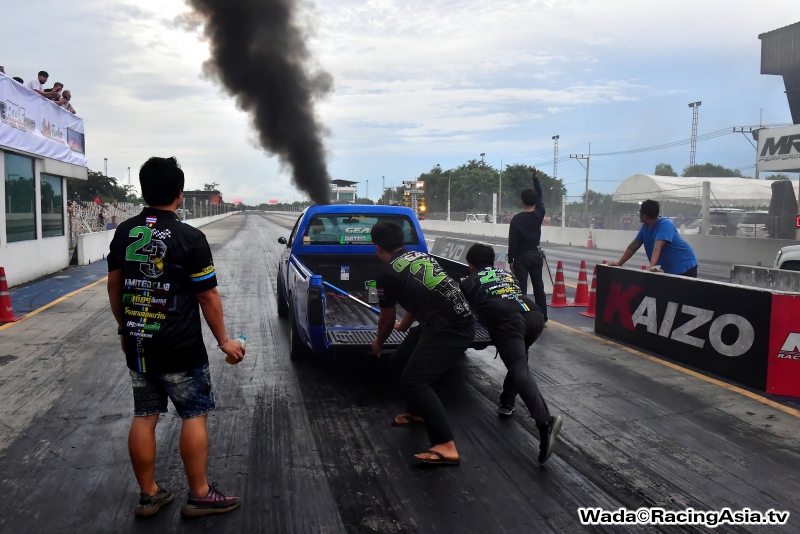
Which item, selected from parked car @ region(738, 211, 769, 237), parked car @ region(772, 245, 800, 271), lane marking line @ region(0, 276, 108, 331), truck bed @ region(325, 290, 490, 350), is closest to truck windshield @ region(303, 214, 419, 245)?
truck bed @ region(325, 290, 490, 350)

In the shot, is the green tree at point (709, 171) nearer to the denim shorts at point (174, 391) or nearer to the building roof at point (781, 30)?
the building roof at point (781, 30)

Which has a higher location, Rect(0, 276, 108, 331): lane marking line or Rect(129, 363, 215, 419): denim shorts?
Rect(129, 363, 215, 419): denim shorts

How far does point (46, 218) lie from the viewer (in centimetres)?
1503

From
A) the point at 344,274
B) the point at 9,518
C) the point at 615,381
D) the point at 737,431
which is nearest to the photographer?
the point at 9,518

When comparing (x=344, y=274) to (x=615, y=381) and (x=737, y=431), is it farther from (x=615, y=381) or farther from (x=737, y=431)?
(x=737, y=431)

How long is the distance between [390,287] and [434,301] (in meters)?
0.30

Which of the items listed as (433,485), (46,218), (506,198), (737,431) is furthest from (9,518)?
(506,198)

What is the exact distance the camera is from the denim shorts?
10.7ft

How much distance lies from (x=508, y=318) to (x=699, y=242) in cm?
1974

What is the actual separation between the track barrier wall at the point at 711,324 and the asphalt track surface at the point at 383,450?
31cm

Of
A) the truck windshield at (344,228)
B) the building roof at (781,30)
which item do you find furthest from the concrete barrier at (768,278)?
the building roof at (781,30)

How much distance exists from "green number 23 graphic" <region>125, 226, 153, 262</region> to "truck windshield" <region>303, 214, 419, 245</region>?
5074 mm

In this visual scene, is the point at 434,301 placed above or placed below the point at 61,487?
above
